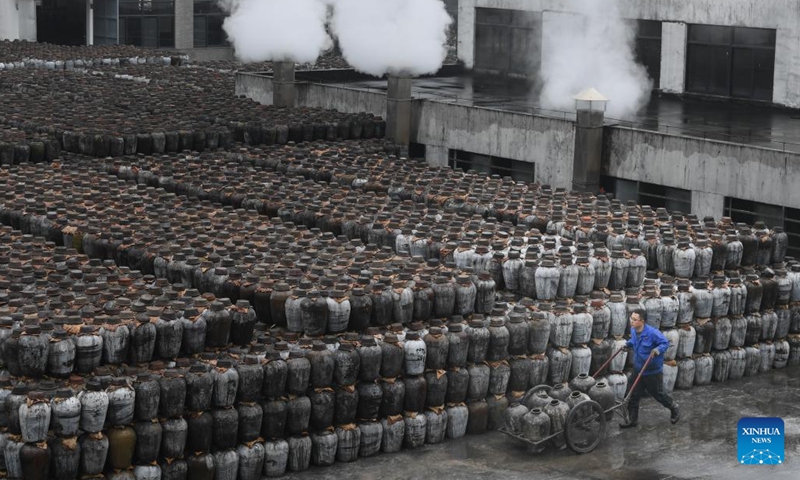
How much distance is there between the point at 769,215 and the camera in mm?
26812

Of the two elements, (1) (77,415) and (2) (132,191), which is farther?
(2) (132,191)

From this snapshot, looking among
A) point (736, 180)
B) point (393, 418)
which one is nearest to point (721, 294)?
point (393, 418)

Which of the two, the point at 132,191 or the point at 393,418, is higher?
the point at 132,191

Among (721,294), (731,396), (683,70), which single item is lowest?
(731,396)

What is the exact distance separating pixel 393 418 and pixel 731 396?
5149 mm

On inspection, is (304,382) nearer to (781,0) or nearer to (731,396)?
(731,396)

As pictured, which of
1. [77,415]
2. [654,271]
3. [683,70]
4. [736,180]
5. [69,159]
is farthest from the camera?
[683,70]

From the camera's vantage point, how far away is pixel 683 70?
37.9 meters

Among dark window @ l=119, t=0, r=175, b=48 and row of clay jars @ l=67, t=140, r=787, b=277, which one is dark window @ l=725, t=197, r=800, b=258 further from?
dark window @ l=119, t=0, r=175, b=48

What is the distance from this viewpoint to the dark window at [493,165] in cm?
3209

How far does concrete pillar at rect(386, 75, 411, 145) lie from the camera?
34.2 m

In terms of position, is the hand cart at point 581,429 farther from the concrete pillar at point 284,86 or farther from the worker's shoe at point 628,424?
the concrete pillar at point 284,86

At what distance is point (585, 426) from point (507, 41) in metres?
28.0

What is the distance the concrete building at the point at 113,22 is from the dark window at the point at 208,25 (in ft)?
0.14
